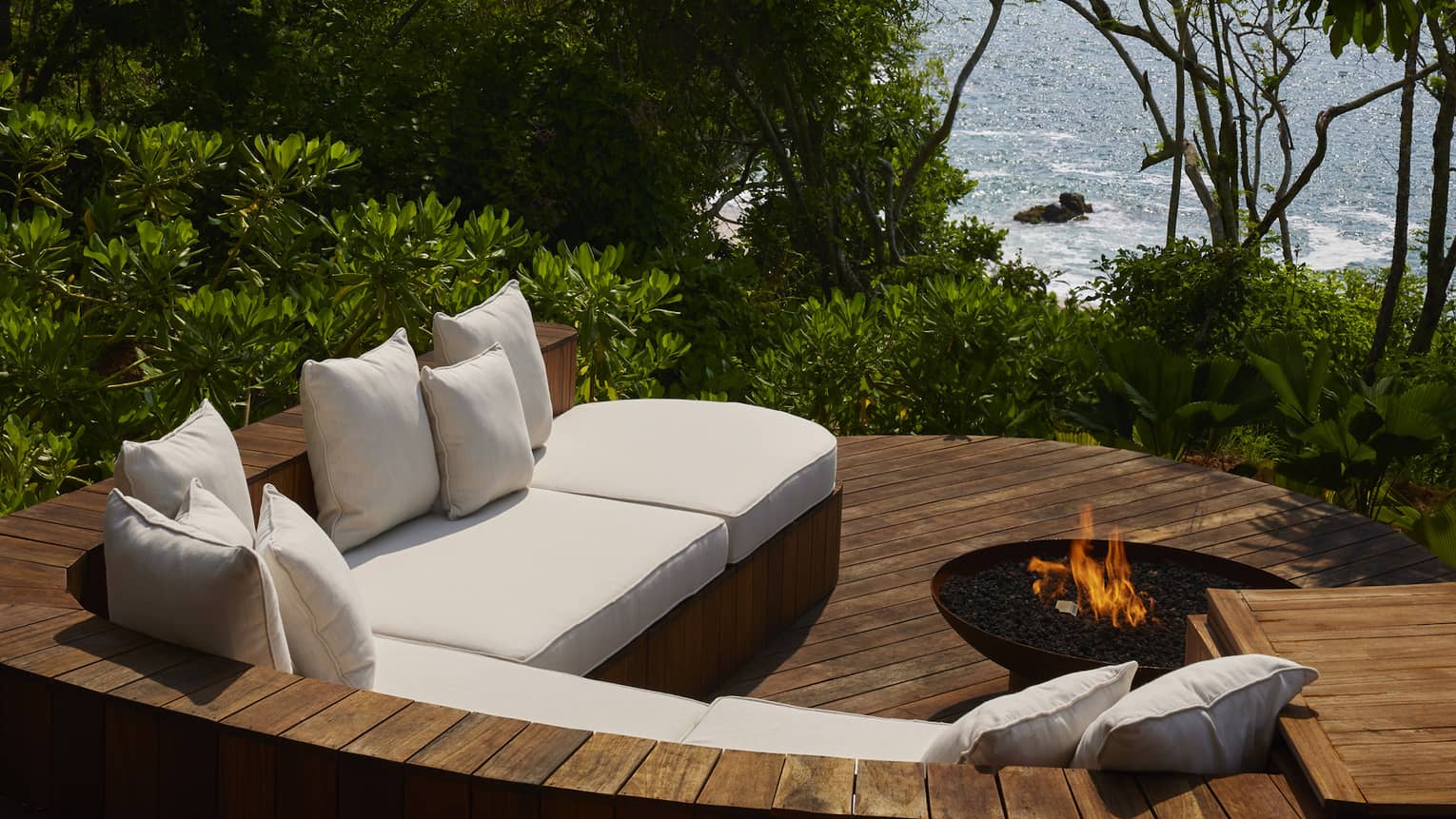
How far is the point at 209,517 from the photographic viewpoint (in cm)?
224

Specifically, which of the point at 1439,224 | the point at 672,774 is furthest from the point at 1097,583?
the point at 1439,224

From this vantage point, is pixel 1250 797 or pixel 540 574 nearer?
pixel 1250 797

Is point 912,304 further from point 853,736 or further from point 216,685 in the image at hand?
point 216,685

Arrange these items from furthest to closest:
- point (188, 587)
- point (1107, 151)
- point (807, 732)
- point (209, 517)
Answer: point (1107, 151) → point (807, 732) → point (209, 517) → point (188, 587)

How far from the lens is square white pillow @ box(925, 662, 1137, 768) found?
6.26ft

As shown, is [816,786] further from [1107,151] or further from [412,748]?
[1107,151]

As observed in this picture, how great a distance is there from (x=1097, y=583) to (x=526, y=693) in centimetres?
152

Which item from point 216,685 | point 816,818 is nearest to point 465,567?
point 216,685

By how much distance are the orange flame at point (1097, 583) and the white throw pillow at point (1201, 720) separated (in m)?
1.15

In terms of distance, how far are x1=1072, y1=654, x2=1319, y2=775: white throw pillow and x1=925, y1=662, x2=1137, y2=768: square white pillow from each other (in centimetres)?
6

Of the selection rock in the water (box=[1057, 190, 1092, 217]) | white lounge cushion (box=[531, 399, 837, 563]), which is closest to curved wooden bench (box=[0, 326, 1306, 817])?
white lounge cushion (box=[531, 399, 837, 563])

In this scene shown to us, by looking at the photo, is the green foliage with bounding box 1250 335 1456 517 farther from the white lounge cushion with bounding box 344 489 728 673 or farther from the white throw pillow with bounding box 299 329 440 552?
the white throw pillow with bounding box 299 329 440 552

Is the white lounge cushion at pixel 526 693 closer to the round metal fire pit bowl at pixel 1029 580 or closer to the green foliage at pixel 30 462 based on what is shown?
the round metal fire pit bowl at pixel 1029 580

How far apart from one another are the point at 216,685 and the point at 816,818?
3.11 ft
